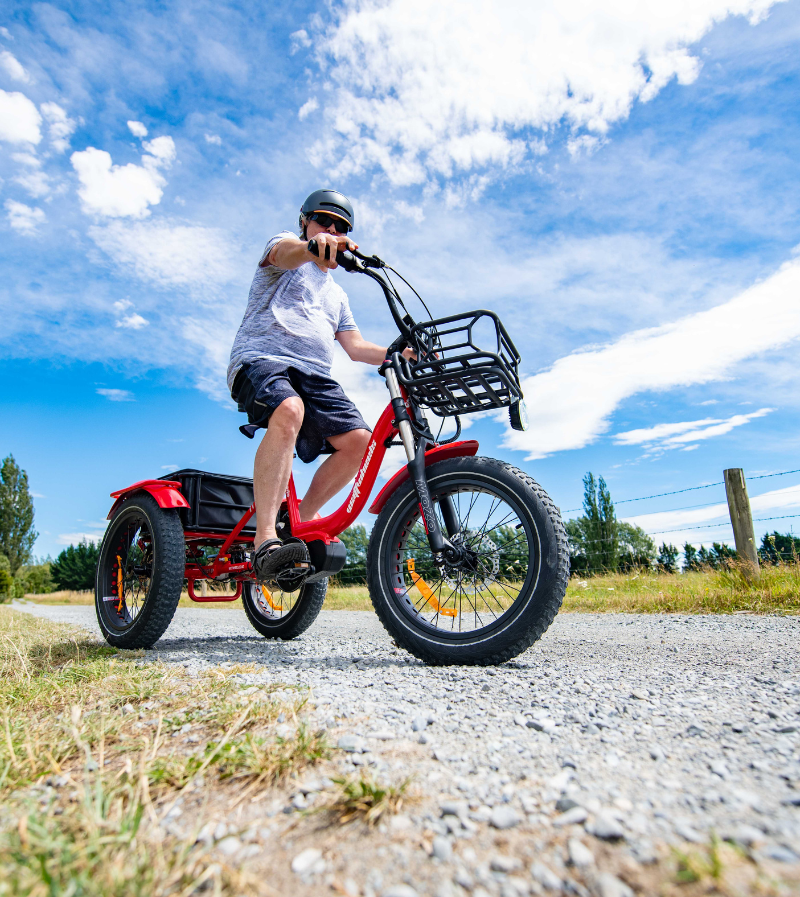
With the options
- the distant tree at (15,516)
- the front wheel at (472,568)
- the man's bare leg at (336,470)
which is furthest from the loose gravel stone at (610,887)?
the distant tree at (15,516)

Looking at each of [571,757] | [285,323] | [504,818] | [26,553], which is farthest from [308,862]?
[26,553]

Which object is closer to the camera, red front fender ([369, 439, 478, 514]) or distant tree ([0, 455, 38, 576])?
red front fender ([369, 439, 478, 514])

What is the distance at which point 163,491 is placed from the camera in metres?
3.47

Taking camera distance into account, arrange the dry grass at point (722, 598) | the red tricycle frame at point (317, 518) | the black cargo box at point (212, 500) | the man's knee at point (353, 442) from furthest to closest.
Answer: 1. the dry grass at point (722, 598)
2. the black cargo box at point (212, 500)
3. the man's knee at point (353, 442)
4. the red tricycle frame at point (317, 518)

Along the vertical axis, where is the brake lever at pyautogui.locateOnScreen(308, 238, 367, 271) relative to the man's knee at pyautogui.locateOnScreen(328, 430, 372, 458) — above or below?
above

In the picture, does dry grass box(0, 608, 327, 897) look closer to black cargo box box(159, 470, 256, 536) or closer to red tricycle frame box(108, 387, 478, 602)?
red tricycle frame box(108, 387, 478, 602)

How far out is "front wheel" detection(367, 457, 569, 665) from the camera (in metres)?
2.27

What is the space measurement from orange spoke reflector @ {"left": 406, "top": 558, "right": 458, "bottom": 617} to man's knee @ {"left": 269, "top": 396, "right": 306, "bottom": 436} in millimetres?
999

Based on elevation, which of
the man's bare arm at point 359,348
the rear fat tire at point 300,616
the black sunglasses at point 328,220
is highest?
the black sunglasses at point 328,220

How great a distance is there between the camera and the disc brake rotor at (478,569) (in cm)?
250

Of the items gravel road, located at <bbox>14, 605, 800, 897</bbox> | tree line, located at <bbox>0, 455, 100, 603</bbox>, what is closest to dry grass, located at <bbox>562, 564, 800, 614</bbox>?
gravel road, located at <bbox>14, 605, 800, 897</bbox>

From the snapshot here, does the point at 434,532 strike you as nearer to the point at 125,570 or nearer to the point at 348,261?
the point at 348,261

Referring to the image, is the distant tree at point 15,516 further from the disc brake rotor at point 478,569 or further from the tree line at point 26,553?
the disc brake rotor at point 478,569

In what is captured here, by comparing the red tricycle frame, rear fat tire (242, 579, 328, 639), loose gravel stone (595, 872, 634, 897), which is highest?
the red tricycle frame
